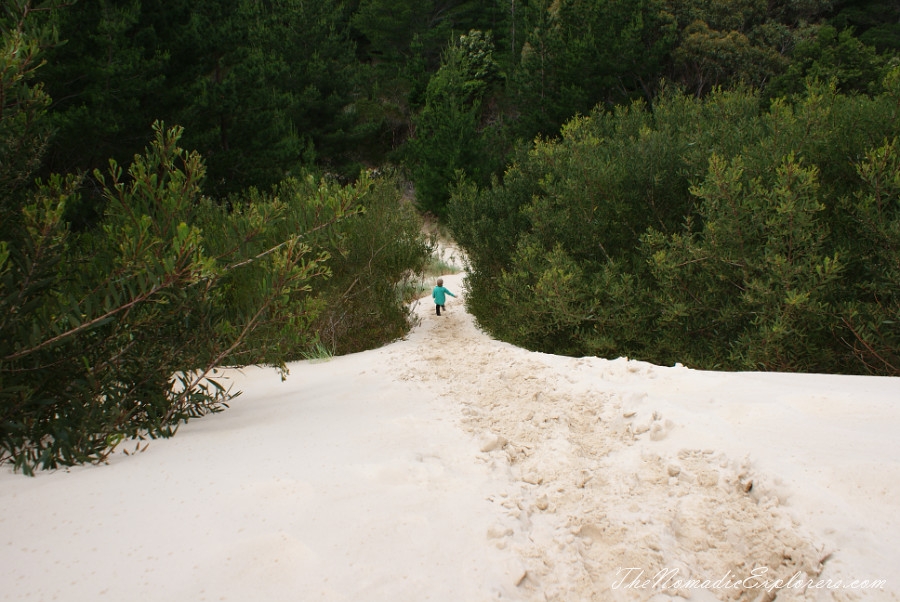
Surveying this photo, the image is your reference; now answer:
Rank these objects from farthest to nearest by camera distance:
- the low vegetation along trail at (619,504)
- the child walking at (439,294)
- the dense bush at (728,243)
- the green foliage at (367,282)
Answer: the child walking at (439,294), the green foliage at (367,282), the dense bush at (728,243), the low vegetation along trail at (619,504)

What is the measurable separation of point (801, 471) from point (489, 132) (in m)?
23.3

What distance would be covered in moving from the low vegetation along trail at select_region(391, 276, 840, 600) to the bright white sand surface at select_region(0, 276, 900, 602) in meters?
0.01

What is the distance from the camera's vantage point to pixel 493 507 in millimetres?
3027

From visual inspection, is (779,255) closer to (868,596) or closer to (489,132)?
(868,596)

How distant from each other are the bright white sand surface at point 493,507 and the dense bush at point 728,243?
1.60 metres

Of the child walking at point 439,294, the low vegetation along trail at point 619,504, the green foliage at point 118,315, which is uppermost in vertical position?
the green foliage at point 118,315

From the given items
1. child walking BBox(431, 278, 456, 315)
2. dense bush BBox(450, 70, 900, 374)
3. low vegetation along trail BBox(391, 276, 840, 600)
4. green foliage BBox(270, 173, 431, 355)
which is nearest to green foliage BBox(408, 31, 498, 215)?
child walking BBox(431, 278, 456, 315)

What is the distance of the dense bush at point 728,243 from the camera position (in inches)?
223

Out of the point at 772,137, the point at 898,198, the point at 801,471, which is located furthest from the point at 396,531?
the point at 772,137

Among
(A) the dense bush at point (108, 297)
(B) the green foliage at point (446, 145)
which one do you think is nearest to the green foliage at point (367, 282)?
(A) the dense bush at point (108, 297)

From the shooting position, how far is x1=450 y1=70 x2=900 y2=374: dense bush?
18.6 ft

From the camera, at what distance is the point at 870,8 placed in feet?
85.4

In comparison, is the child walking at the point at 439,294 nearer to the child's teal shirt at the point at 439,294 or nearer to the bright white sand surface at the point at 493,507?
Result: the child's teal shirt at the point at 439,294

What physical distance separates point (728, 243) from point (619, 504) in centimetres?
453
